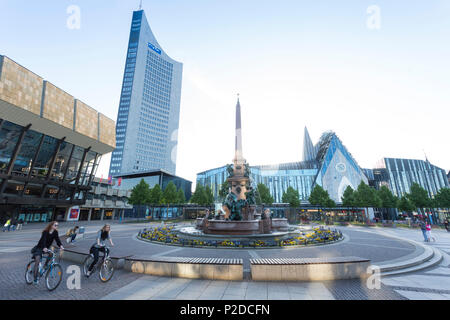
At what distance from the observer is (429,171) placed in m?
78.9

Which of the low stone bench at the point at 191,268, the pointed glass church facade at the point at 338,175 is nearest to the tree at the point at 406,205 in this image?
the pointed glass church facade at the point at 338,175

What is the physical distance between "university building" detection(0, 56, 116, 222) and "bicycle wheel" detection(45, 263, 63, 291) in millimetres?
35767

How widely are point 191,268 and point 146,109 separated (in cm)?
13300

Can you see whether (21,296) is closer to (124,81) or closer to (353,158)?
(353,158)

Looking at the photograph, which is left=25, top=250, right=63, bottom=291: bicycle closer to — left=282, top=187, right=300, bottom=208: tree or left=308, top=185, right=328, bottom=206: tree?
left=282, top=187, right=300, bottom=208: tree

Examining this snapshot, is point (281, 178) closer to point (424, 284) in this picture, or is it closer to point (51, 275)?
Answer: point (424, 284)

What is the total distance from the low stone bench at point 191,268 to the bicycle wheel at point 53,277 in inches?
89.2

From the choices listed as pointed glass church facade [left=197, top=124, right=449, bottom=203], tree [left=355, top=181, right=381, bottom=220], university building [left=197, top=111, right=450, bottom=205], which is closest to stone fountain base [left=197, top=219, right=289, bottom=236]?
tree [left=355, top=181, right=381, bottom=220]

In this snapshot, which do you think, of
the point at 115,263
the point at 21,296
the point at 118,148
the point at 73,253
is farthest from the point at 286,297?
the point at 118,148

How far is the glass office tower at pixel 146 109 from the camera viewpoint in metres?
111

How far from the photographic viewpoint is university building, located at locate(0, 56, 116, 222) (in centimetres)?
2948

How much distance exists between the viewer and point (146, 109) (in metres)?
124

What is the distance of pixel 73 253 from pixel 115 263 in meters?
2.77

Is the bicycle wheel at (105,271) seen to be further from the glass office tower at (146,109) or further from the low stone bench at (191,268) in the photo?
the glass office tower at (146,109)
